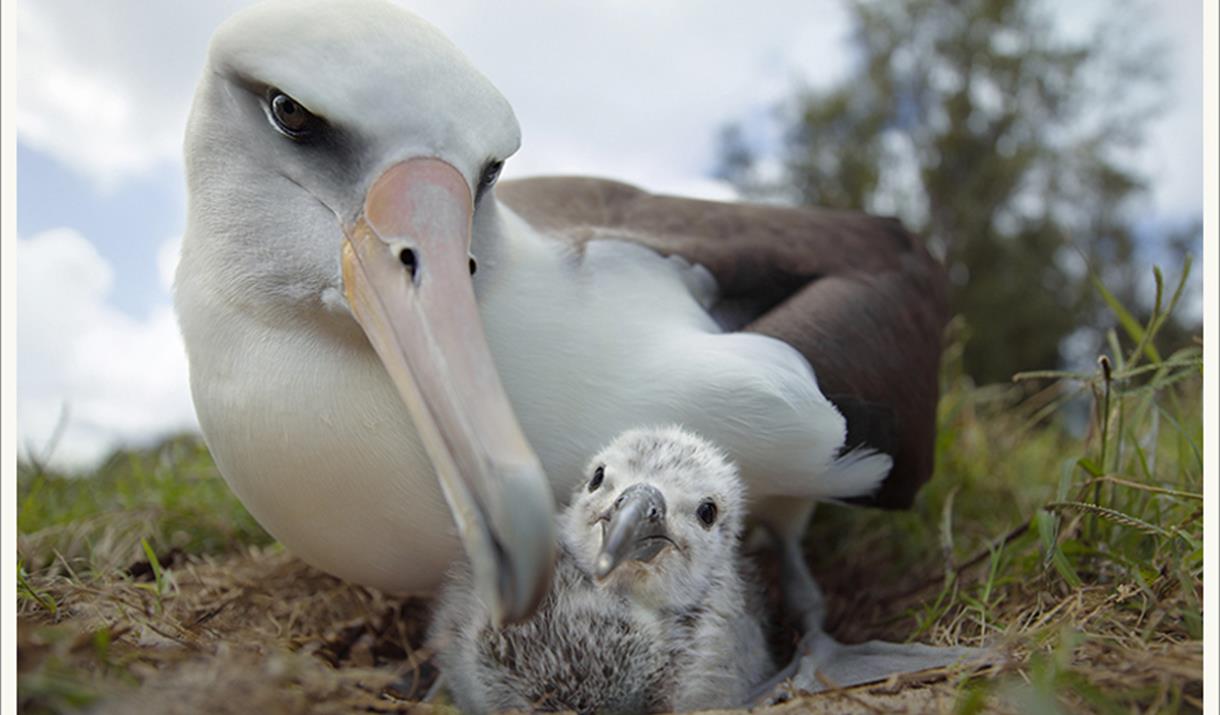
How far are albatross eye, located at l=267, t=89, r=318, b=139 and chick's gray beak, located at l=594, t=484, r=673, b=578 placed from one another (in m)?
0.93

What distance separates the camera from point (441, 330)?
5.52ft

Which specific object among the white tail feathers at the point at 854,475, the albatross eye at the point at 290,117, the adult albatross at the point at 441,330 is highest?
the albatross eye at the point at 290,117

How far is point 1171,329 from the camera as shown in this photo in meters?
5.57

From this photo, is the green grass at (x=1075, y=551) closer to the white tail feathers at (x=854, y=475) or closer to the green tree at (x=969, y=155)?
the white tail feathers at (x=854, y=475)

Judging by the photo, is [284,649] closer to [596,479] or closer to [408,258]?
[596,479]

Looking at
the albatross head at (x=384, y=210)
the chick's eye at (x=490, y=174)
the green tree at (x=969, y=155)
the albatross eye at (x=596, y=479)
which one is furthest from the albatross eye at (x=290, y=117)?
the green tree at (x=969, y=155)

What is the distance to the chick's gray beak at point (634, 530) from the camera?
1907 mm

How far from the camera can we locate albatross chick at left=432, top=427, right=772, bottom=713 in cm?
207

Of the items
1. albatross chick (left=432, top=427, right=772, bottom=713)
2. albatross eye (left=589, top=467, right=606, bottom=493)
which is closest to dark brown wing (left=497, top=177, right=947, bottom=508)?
albatross chick (left=432, top=427, right=772, bottom=713)

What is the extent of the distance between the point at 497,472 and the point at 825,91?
1419 cm

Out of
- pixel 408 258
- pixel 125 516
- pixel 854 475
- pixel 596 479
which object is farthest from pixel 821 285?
pixel 125 516

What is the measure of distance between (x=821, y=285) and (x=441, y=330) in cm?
153

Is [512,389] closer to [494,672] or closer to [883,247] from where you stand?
[494,672]

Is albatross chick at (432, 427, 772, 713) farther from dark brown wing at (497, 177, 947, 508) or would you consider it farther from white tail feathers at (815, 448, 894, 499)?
dark brown wing at (497, 177, 947, 508)
